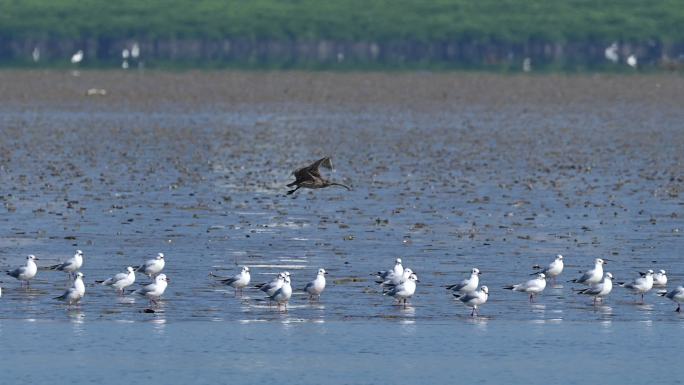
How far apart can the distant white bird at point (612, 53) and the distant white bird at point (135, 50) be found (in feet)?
153

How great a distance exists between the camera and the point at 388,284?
28.4 meters

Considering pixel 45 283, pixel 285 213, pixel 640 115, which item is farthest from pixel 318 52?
pixel 45 283

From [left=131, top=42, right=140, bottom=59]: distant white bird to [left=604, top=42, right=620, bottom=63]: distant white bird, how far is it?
153 ft

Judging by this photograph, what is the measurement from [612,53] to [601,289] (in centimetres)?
14866

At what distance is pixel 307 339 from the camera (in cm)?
2477

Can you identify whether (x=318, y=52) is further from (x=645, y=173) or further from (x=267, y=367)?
(x=267, y=367)

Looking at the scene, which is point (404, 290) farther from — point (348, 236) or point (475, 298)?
point (348, 236)

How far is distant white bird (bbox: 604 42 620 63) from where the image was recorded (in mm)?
173525

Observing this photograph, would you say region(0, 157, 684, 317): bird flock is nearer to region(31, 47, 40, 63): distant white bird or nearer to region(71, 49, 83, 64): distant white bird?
region(71, 49, 83, 64): distant white bird

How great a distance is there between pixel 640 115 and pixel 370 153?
107 ft

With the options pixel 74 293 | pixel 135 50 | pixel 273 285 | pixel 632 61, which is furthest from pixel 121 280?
pixel 135 50

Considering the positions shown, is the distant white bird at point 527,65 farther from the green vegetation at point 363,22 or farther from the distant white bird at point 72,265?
the distant white bird at point 72,265

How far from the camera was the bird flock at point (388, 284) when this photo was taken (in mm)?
27141

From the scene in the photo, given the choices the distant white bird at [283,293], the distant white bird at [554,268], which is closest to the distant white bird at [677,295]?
the distant white bird at [554,268]
